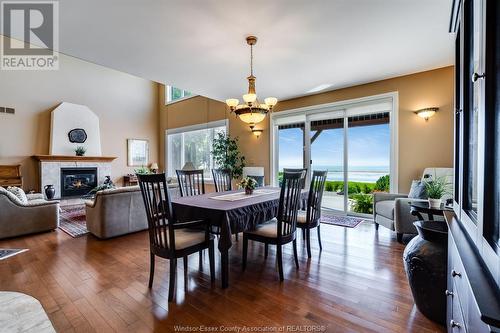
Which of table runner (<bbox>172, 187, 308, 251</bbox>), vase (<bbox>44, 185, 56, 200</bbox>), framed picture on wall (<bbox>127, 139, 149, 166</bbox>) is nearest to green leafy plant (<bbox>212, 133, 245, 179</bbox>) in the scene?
framed picture on wall (<bbox>127, 139, 149, 166</bbox>)

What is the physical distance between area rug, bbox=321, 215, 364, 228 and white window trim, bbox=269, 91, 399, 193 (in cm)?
85

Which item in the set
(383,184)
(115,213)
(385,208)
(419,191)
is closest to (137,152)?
(115,213)

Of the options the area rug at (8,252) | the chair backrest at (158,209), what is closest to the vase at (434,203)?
the chair backrest at (158,209)

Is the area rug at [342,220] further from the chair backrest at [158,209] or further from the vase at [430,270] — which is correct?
the chair backrest at [158,209]

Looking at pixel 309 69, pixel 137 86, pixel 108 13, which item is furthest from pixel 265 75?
pixel 137 86

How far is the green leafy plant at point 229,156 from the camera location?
6.39 meters

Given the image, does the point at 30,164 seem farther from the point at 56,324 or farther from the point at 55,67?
the point at 56,324

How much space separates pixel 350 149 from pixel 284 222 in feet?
10.3

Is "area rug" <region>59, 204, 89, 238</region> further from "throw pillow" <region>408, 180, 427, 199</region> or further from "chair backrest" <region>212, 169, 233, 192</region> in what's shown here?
"throw pillow" <region>408, 180, 427, 199</region>

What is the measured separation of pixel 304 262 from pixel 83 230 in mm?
3666

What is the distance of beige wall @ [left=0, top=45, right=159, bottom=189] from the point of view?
632cm

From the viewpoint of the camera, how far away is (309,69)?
3.96 m

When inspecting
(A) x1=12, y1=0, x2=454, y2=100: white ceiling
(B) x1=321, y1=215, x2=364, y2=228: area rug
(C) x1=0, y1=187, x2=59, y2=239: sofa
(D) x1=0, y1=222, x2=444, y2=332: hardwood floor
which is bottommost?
(D) x1=0, y1=222, x2=444, y2=332: hardwood floor

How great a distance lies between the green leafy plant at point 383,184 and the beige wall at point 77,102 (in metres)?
7.35
